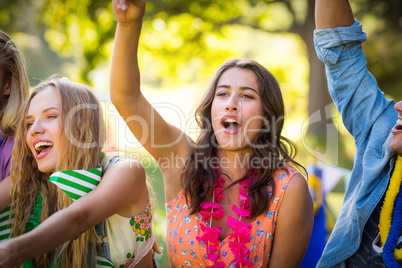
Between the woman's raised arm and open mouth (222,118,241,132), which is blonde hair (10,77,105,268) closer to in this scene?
the woman's raised arm

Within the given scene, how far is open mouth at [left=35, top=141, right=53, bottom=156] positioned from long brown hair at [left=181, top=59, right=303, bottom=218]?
2.03 ft

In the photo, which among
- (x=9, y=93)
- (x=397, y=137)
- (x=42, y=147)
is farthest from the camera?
(x=9, y=93)

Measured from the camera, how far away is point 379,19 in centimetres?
819

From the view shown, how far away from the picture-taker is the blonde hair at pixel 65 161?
1.77 m

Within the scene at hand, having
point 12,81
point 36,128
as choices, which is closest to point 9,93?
point 12,81

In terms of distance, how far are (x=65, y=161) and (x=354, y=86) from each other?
1290 millimetres

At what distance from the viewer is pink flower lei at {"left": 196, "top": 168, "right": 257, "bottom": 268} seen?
1.75 m

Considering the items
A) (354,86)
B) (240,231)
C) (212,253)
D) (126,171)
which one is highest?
(354,86)

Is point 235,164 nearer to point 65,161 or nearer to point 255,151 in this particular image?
point 255,151

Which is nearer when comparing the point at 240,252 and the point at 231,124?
the point at 240,252

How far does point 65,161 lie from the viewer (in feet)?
5.87

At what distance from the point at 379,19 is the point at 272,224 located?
7.64 metres

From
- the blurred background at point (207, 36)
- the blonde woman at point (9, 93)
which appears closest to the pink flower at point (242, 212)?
the blonde woman at point (9, 93)

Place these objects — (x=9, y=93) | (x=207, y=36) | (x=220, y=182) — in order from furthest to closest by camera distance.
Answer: (x=207, y=36)
(x=9, y=93)
(x=220, y=182)
